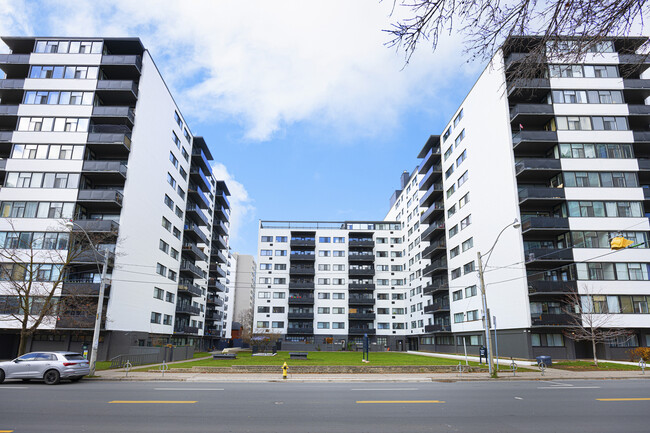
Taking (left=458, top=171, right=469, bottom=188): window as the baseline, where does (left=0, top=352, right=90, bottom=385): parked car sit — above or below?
below

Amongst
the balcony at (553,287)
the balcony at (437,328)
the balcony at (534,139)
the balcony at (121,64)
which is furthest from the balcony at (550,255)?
the balcony at (121,64)

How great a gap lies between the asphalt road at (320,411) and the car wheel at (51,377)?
135 inches

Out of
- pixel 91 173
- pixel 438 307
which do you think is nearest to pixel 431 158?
pixel 438 307

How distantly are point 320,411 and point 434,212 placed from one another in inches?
2071

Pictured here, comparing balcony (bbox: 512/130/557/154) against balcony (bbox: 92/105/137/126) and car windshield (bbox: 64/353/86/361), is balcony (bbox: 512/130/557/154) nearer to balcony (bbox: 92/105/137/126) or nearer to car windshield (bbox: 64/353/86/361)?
balcony (bbox: 92/105/137/126)

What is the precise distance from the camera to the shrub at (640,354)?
108ft

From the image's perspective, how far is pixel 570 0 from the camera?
4.90 meters

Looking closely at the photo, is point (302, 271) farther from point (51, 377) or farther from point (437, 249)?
point (51, 377)

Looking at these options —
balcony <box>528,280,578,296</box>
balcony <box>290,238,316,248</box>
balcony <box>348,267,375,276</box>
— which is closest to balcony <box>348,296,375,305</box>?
balcony <box>348,267,375,276</box>

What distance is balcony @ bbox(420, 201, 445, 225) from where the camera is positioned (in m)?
59.7

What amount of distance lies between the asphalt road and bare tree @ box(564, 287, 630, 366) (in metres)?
21.9

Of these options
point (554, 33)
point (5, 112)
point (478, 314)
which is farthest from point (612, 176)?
point (5, 112)

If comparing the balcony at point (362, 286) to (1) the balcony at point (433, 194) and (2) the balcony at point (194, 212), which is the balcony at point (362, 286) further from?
(2) the balcony at point (194, 212)

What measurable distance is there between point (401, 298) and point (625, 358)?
4679 cm
